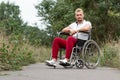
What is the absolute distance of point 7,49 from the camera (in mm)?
11414

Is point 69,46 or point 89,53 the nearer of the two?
point 69,46

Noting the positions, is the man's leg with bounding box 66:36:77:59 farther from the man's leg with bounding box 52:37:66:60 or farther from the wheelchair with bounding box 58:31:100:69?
the man's leg with bounding box 52:37:66:60

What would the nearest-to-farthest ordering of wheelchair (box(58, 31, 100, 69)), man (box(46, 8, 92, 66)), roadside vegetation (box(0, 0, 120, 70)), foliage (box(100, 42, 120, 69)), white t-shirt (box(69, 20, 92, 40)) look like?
man (box(46, 8, 92, 66)) → wheelchair (box(58, 31, 100, 69)) → white t-shirt (box(69, 20, 92, 40)) → roadside vegetation (box(0, 0, 120, 70)) → foliage (box(100, 42, 120, 69))

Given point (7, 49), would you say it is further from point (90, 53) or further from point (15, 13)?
point (15, 13)

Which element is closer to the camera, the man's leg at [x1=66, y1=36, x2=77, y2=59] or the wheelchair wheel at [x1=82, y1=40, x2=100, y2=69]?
the man's leg at [x1=66, y1=36, x2=77, y2=59]

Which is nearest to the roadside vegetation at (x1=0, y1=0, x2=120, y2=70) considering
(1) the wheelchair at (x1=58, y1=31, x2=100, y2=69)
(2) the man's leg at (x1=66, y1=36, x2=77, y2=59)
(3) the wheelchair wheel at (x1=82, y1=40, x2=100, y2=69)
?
(3) the wheelchair wheel at (x1=82, y1=40, x2=100, y2=69)

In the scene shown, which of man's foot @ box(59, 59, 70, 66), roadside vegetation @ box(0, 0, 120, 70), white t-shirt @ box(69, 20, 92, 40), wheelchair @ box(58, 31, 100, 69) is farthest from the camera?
roadside vegetation @ box(0, 0, 120, 70)

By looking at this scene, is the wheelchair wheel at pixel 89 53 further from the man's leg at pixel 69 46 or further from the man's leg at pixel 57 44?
the man's leg at pixel 57 44

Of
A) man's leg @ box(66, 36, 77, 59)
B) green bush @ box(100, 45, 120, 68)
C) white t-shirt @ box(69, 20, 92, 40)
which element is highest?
white t-shirt @ box(69, 20, 92, 40)

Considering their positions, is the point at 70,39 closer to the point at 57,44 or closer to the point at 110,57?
the point at 57,44

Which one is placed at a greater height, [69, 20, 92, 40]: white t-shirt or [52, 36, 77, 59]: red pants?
[69, 20, 92, 40]: white t-shirt

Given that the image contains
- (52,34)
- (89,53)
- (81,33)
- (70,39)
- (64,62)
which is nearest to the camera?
(64,62)

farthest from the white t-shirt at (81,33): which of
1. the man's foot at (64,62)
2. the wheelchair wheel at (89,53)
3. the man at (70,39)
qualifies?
the man's foot at (64,62)

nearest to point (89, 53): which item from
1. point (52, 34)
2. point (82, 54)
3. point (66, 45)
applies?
point (82, 54)
